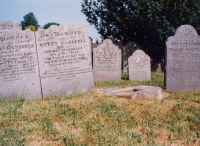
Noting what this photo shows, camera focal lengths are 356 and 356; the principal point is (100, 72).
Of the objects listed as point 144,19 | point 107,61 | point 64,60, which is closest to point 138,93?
point 64,60

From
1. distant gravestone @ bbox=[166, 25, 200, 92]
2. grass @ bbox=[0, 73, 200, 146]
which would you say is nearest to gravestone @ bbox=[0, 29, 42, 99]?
grass @ bbox=[0, 73, 200, 146]

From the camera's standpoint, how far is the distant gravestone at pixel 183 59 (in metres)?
11.3

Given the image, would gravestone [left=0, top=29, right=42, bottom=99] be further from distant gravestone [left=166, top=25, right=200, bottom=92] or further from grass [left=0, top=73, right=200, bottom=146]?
distant gravestone [left=166, top=25, right=200, bottom=92]

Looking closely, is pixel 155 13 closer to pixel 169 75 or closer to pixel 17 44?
pixel 169 75

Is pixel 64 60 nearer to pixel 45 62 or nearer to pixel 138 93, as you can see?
pixel 45 62

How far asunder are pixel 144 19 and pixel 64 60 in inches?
334

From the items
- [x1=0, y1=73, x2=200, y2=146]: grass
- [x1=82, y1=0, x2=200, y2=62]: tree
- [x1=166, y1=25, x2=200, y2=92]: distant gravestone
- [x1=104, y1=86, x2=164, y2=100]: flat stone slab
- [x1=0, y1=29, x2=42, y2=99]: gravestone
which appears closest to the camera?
[x1=0, y1=73, x2=200, y2=146]: grass

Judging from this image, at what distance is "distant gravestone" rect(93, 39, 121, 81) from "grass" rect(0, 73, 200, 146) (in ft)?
18.8

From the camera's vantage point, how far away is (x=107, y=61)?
1500 centimetres

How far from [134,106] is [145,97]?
3.09 feet

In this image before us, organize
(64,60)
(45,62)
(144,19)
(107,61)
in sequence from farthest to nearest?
(144,19) → (107,61) → (64,60) → (45,62)

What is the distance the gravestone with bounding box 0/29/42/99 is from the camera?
10.0 metres

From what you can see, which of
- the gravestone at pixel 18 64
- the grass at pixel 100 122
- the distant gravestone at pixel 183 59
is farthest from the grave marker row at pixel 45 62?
the distant gravestone at pixel 183 59

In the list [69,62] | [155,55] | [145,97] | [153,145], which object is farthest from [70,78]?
[155,55]
